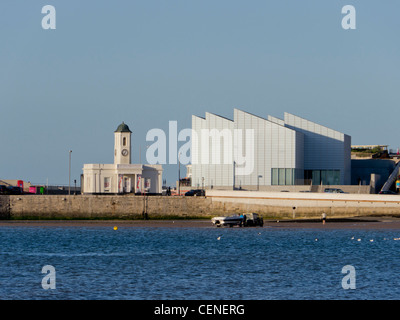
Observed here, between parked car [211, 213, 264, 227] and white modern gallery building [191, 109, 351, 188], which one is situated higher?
white modern gallery building [191, 109, 351, 188]

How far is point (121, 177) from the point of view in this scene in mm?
138500

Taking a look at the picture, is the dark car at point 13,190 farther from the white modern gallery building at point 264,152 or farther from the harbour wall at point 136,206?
the white modern gallery building at point 264,152

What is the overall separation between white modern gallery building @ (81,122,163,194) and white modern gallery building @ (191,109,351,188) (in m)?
8.92

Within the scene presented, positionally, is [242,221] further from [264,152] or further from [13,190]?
[13,190]

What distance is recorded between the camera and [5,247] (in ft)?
271

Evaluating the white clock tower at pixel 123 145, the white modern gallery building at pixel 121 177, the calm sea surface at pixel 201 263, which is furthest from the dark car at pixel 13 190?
the calm sea surface at pixel 201 263

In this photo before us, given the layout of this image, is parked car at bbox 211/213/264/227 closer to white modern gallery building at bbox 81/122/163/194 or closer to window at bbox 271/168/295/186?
window at bbox 271/168/295/186

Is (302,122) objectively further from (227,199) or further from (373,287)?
(373,287)

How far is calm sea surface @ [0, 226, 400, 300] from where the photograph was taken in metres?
48.6

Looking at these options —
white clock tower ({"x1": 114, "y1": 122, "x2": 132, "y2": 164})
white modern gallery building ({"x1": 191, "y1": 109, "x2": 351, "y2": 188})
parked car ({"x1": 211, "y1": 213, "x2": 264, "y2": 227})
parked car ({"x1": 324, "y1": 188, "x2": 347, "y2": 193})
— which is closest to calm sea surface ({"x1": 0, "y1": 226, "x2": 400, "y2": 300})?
parked car ({"x1": 211, "y1": 213, "x2": 264, "y2": 227})

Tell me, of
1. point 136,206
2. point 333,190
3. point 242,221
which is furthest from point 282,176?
point 242,221

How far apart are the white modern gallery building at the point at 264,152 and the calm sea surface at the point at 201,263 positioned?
35.5 meters
